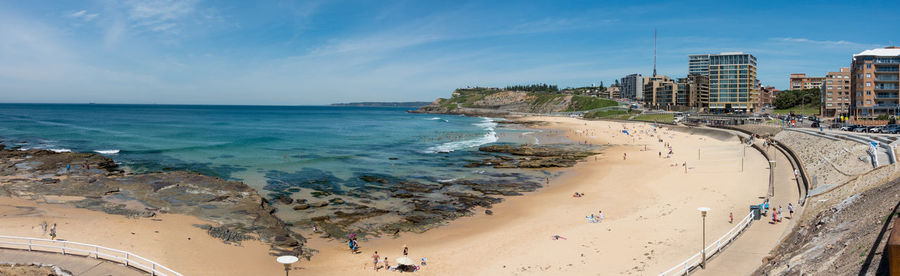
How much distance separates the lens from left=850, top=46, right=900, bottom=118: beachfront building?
2405 inches

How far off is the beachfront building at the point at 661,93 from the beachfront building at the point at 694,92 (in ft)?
7.45

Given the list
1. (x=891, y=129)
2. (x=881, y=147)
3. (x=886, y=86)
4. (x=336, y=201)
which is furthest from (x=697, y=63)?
(x=336, y=201)

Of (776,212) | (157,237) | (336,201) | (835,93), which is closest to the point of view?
(776,212)

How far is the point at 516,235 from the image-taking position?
74.3 ft

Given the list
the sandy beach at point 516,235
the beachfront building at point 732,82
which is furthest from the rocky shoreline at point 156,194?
the beachfront building at point 732,82

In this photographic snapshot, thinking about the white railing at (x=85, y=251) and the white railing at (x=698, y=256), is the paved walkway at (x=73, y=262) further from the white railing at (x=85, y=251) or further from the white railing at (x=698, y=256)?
the white railing at (x=698, y=256)

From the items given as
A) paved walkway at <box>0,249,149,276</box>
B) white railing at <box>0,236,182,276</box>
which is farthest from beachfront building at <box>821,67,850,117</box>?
paved walkway at <box>0,249,149,276</box>

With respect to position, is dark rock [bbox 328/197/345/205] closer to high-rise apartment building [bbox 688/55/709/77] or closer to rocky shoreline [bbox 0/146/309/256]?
rocky shoreline [bbox 0/146/309/256]

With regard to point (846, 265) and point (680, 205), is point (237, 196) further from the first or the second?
point (846, 265)

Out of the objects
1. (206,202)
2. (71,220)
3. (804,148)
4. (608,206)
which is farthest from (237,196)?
(804,148)

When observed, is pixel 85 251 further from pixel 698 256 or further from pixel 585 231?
pixel 698 256

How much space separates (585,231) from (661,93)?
144114 mm

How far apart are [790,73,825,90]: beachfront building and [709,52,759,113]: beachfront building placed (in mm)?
58499

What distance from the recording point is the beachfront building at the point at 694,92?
13212 centimetres
